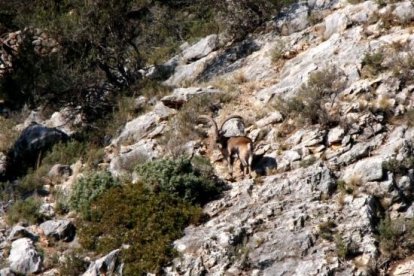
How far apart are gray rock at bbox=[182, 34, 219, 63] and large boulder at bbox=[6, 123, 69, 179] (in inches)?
183

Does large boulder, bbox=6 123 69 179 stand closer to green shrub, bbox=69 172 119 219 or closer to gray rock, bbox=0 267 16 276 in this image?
green shrub, bbox=69 172 119 219

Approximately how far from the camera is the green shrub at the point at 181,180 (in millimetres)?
13828

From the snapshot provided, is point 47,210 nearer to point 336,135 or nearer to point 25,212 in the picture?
point 25,212

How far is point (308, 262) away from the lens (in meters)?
11.7

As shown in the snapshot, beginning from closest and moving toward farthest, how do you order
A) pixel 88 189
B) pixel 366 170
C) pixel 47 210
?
pixel 366 170 → pixel 88 189 → pixel 47 210

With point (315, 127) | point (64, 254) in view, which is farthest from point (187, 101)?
point (64, 254)

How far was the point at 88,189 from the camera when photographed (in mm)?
14602

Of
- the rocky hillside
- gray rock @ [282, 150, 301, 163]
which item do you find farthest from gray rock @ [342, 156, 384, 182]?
gray rock @ [282, 150, 301, 163]

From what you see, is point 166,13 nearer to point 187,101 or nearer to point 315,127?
point 187,101

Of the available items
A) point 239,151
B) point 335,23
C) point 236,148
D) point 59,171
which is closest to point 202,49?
point 335,23

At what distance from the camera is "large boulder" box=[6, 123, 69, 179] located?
17.9 m

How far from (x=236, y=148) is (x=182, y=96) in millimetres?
3464

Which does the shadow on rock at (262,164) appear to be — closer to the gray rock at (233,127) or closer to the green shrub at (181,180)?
the green shrub at (181,180)

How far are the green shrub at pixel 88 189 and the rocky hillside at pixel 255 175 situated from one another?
3 centimetres
